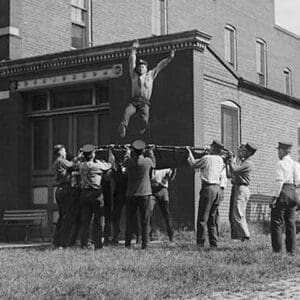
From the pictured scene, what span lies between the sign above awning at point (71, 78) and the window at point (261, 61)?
19.4 meters

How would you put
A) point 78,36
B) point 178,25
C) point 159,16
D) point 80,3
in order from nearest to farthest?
point 78,36
point 80,3
point 159,16
point 178,25

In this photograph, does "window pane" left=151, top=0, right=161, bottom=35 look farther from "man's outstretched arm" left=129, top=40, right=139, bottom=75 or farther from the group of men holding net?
the group of men holding net

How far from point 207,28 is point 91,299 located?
87.3 feet

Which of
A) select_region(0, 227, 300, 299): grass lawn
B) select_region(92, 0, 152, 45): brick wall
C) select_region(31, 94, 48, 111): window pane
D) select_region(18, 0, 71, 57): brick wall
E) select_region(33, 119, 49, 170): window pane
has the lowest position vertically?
select_region(0, 227, 300, 299): grass lawn

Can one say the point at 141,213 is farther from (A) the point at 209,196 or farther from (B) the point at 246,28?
(B) the point at 246,28

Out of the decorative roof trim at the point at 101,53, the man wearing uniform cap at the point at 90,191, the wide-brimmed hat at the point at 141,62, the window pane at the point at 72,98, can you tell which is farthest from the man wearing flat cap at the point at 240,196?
the window pane at the point at 72,98

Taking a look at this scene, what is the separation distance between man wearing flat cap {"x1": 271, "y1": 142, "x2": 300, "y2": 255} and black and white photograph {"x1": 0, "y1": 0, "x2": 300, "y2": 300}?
3 cm

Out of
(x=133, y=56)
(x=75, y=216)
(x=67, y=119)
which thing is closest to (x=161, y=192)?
(x=75, y=216)

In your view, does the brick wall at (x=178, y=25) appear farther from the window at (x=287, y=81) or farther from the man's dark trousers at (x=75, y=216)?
the man's dark trousers at (x=75, y=216)

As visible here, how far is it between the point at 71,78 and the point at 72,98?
85 cm

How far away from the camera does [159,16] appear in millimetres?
30219

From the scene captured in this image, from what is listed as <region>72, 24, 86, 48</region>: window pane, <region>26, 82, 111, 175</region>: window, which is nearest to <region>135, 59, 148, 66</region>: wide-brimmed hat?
<region>26, 82, 111, 175</region>: window

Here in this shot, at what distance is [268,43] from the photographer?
130 feet

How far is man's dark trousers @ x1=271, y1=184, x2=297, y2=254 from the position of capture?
42.1ft
